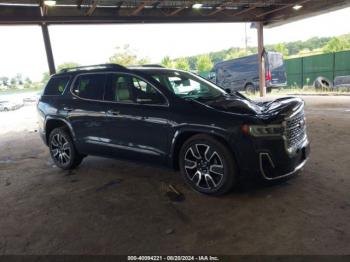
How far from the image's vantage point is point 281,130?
393 cm

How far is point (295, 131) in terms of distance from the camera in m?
4.20

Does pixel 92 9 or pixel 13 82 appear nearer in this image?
pixel 92 9

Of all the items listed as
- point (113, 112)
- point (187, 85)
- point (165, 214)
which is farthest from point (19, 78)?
point (165, 214)

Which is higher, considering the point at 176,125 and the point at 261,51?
the point at 261,51

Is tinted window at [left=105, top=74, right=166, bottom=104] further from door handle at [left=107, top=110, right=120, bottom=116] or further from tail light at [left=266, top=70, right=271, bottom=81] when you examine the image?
tail light at [left=266, top=70, right=271, bottom=81]

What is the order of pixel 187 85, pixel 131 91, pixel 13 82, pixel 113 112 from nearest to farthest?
pixel 131 91
pixel 113 112
pixel 187 85
pixel 13 82

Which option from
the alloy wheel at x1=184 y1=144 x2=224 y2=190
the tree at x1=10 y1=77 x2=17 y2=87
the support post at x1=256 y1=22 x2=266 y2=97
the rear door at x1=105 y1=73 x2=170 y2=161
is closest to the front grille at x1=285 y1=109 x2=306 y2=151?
the alloy wheel at x1=184 y1=144 x2=224 y2=190

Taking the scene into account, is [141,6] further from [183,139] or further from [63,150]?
[183,139]

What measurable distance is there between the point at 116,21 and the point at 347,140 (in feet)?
28.1

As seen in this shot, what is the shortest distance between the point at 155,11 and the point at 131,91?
832 cm

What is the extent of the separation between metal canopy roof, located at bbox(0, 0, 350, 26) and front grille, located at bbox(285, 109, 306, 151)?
7.84 metres

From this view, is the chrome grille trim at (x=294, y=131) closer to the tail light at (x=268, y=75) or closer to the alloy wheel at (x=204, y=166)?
the alloy wheel at (x=204, y=166)

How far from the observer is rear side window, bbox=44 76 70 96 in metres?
6.01

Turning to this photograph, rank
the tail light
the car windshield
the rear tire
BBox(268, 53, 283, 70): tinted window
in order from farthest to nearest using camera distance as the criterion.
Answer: the rear tire → BBox(268, 53, 283, 70): tinted window → the tail light → the car windshield
